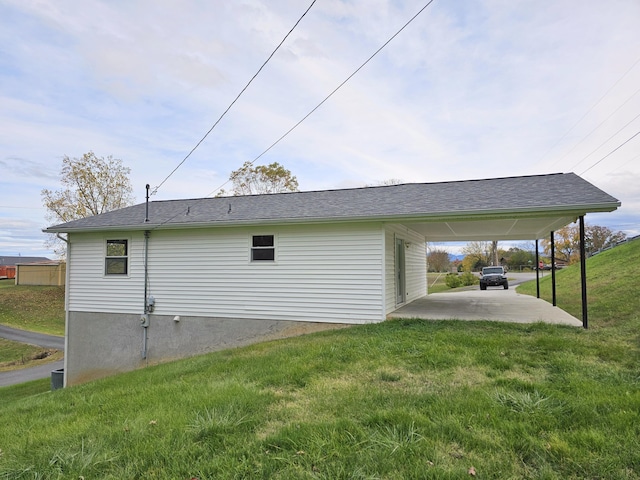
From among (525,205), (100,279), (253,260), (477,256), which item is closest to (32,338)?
(100,279)

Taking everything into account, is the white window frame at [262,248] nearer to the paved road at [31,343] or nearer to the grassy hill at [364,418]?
the grassy hill at [364,418]

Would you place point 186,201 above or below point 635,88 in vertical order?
below

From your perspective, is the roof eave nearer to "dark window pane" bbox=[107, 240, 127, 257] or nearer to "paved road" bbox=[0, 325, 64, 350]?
"dark window pane" bbox=[107, 240, 127, 257]

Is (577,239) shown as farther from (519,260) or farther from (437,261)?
(437,261)

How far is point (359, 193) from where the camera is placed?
448 inches

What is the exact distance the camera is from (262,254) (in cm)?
969

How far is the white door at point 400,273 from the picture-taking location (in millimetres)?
11004

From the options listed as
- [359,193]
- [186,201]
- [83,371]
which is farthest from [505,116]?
[83,371]

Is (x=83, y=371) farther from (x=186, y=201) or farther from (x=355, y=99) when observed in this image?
(x=355, y=99)

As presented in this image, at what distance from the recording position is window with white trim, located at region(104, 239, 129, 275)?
35.6 ft

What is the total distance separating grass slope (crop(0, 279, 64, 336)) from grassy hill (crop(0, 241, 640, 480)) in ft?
75.3

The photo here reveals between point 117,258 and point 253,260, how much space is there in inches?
168

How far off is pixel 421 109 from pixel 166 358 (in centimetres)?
1080

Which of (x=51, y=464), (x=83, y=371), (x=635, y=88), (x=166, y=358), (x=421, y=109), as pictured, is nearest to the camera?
(x=51, y=464)
